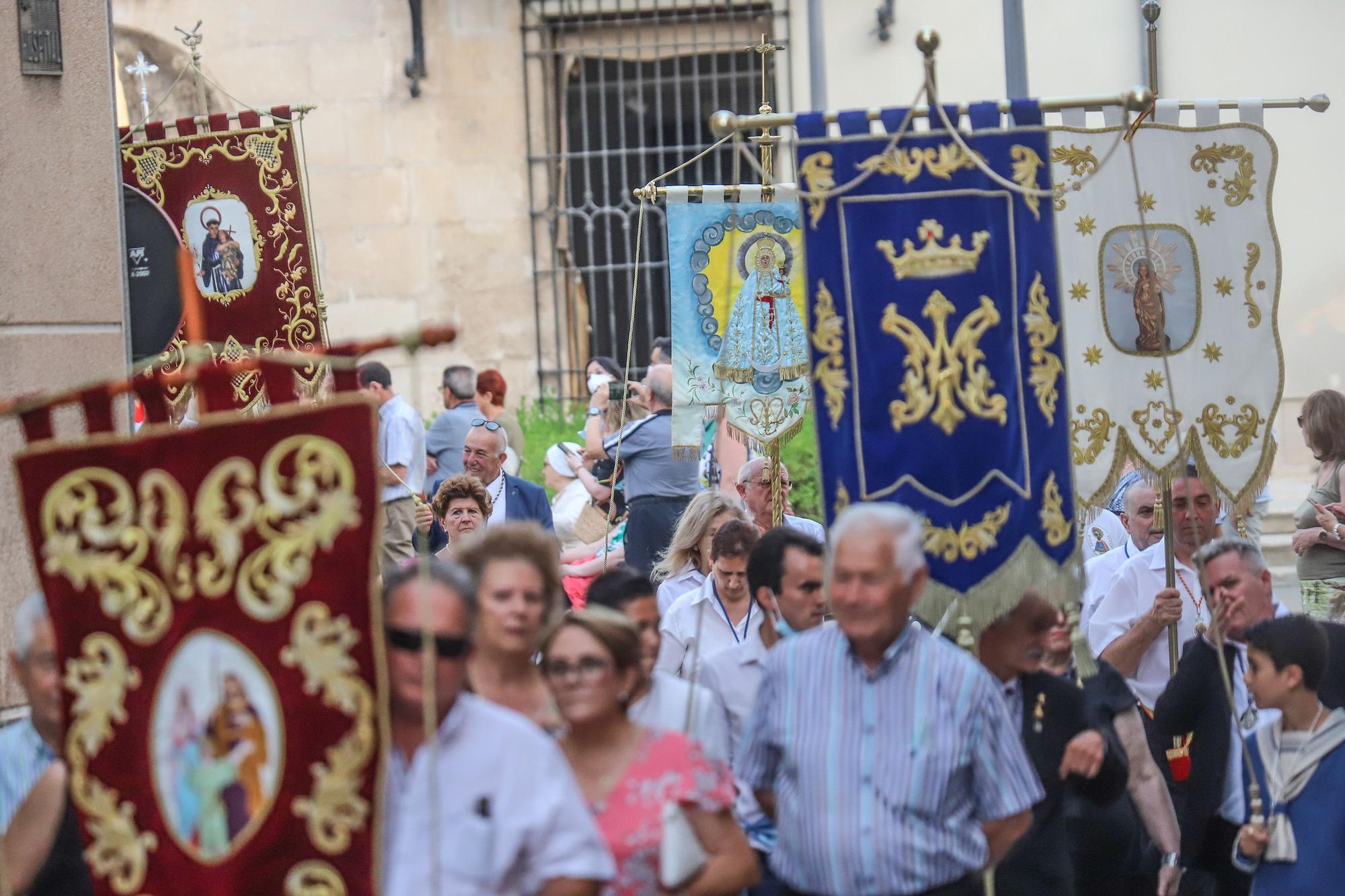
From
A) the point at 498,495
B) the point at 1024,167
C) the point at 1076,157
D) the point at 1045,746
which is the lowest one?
the point at 1045,746

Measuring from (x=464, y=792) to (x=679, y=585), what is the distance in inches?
129

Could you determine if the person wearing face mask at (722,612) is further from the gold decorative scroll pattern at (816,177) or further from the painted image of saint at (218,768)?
the painted image of saint at (218,768)

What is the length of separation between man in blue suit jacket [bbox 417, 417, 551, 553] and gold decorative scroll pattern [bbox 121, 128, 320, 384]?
94cm

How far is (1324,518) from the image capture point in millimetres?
7789

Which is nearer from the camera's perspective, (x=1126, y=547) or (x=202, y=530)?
(x=202, y=530)

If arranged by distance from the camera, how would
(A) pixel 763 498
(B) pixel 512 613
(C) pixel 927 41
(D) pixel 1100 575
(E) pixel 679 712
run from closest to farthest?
(B) pixel 512 613, (E) pixel 679 712, (C) pixel 927 41, (D) pixel 1100 575, (A) pixel 763 498

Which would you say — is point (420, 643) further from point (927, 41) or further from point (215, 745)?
point (927, 41)

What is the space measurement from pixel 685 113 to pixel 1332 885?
10.5 metres

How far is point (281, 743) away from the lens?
3533mm

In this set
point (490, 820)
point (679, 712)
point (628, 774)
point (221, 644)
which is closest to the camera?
point (490, 820)

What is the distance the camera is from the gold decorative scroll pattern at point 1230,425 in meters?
6.09

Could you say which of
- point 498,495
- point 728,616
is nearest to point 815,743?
point 728,616

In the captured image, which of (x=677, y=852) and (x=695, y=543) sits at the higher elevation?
(x=695, y=543)

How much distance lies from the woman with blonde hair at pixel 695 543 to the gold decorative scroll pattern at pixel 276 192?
6.13ft
